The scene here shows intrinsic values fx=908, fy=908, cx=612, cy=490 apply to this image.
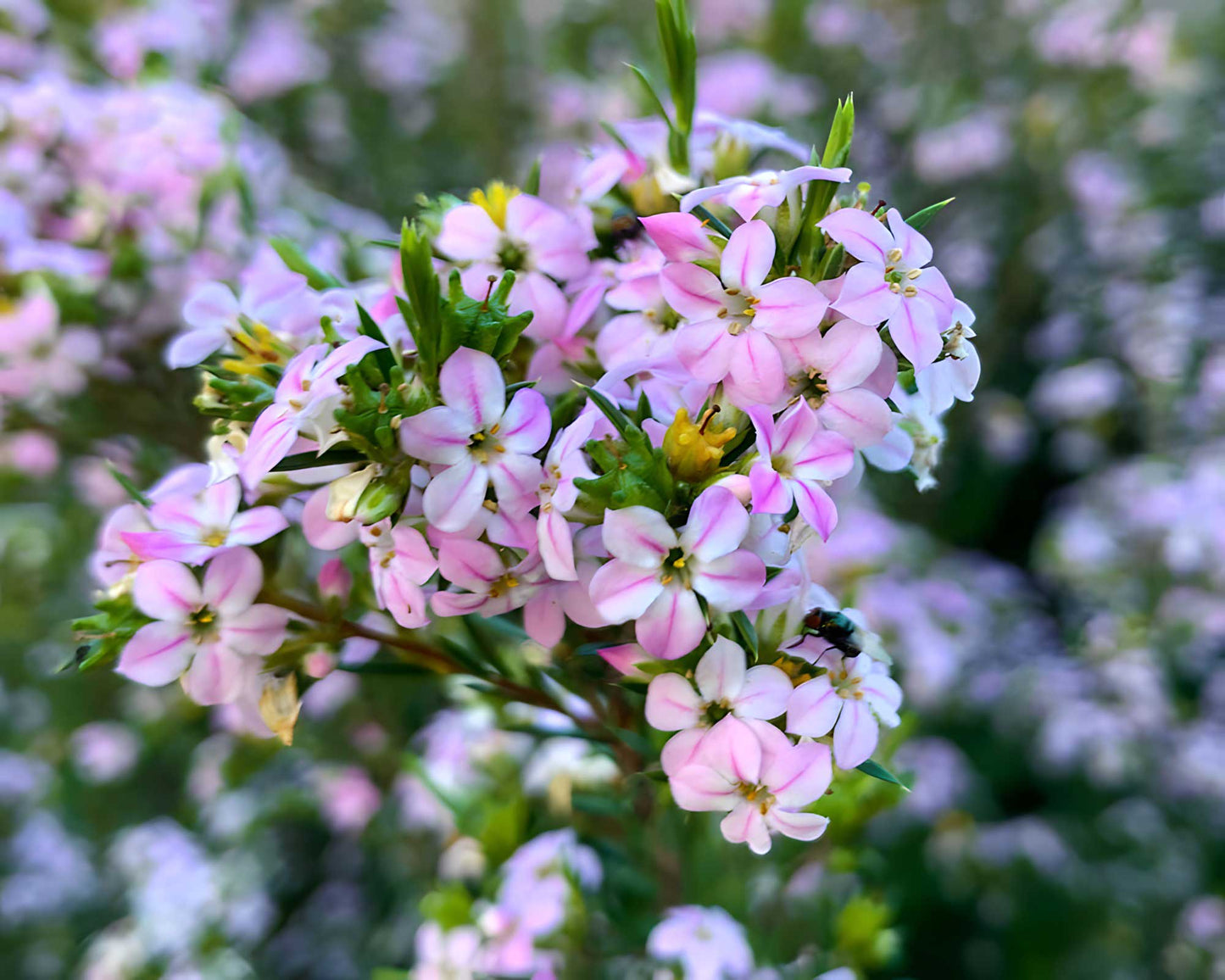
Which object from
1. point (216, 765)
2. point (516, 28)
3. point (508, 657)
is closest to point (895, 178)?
point (516, 28)

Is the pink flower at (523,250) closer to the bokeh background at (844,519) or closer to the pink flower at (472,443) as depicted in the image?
the pink flower at (472,443)

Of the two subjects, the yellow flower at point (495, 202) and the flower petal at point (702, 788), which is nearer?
the flower petal at point (702, 788)

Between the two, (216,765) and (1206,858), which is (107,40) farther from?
(1206,858)

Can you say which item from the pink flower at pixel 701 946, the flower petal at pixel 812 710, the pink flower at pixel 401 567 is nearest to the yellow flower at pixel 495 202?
the pink flower at pixel 401 567

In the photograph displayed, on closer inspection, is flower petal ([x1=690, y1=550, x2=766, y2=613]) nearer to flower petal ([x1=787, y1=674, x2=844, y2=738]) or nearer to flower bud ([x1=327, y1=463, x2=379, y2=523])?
flower petal ([x1=787, y1=674, x2=844, y2=738])

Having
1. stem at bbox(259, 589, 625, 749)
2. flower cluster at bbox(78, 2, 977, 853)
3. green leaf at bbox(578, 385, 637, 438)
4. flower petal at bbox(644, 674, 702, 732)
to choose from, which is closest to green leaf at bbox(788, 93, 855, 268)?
flower cluster at bbox(78, 2, 977, 853)

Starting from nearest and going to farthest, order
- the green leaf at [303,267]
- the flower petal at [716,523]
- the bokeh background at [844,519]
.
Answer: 1. the flower petal at [716,523]
2. the green leaf at [303,267]
3. the bokeh background at [844,519]

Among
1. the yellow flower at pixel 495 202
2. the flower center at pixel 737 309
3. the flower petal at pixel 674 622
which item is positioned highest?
the flower center at pixel 737 309
